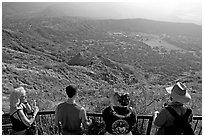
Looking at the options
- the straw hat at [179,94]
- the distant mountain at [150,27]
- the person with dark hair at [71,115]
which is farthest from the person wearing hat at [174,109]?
the distant mountain at [150,27]

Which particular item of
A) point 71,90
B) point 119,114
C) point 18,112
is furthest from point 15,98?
point 119,114

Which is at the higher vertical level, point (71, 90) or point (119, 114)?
point (71, 90)

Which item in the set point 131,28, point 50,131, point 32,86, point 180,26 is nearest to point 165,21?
point 180,26

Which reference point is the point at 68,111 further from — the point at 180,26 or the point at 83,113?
the point at 180,26

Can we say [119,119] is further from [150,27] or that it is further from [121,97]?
[150,27]

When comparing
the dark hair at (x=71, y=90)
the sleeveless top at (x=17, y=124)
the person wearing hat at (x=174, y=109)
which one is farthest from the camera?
the sleeveless top at (x=17, y=124)

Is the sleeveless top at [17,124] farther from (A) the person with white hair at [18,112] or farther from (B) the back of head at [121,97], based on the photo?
(B) the back of head at [121,97]

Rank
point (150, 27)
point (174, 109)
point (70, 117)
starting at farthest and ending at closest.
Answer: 1. point (150, 27)
2. point (70, 117)
3. point (174, 109)

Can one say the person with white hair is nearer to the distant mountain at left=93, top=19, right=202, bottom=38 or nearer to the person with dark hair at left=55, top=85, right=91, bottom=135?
the person with dark hair at left=55, top=85, right=91, bottom=135

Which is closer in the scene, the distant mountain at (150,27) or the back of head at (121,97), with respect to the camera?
the back of head at (121,97)
